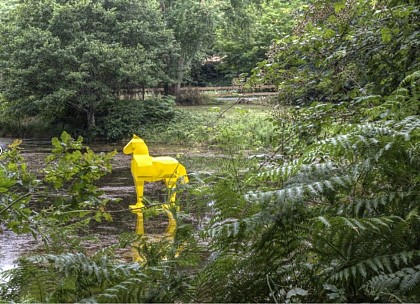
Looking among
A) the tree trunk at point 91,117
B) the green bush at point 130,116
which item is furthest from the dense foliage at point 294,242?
the tree trunk at point 91,117

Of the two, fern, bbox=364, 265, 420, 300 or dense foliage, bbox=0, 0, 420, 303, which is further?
dense foliage, bbox=0, 0, 420, 303

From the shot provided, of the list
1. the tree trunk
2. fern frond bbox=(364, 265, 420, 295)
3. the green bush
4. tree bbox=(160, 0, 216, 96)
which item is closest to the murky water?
fern frond bbox=(364, 265, 420, 295)

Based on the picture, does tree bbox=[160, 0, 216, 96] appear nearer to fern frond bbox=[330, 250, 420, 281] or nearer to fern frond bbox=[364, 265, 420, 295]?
fern frond bbox=[330, 250, 420, 281]

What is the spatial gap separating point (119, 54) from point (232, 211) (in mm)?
21917

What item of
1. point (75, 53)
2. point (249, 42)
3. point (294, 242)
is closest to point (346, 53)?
point (294, 242)

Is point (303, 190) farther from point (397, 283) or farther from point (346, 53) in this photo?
point (346, 53)

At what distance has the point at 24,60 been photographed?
76.6ft

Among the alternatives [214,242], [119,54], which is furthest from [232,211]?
[119,54]

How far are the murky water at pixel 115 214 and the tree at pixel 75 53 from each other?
4176 millimetres

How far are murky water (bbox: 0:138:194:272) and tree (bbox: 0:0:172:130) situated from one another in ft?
13.7

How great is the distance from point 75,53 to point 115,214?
15.6 metres

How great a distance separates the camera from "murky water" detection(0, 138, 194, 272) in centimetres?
683

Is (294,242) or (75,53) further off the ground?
(75,53)

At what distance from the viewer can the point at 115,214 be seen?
892cm
